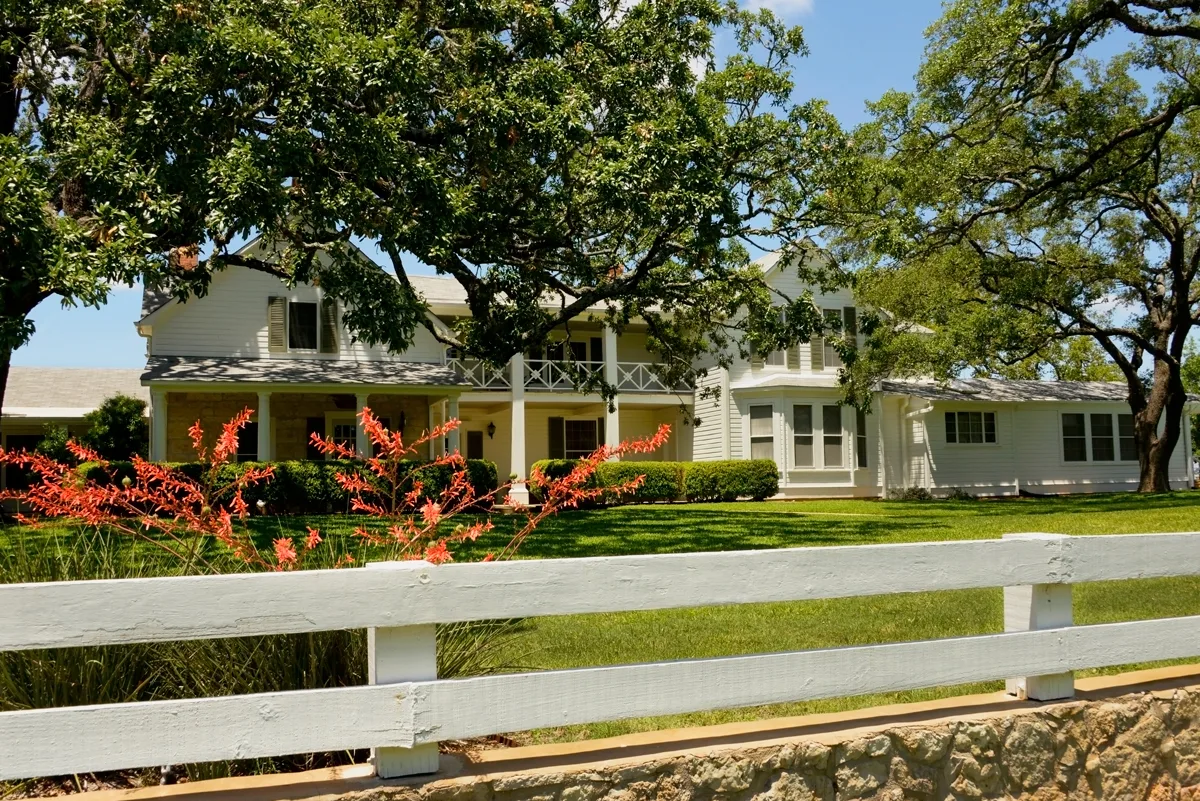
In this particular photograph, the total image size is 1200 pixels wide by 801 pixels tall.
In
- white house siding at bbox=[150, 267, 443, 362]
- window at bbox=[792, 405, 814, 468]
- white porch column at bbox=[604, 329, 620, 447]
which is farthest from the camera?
white porch column at bbox=[604, 329, 620, 447]

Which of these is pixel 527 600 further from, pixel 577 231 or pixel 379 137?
pixel 577 231

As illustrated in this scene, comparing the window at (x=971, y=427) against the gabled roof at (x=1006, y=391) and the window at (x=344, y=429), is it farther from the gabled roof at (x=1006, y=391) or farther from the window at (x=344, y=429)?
the window at (x=344, y=429)

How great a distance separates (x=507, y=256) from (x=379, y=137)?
130 inches

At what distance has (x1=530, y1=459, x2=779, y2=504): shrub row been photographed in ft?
88.0

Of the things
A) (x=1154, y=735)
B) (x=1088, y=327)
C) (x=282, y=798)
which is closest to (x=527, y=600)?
(x=282, y=798)

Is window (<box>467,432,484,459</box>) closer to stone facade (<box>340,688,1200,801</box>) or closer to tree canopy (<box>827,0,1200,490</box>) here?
tree canopy (<box>827,0,1200,490</box>)

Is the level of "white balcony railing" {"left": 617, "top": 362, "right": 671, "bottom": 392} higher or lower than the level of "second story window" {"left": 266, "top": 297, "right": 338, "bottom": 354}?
lower

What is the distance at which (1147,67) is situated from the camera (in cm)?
2300

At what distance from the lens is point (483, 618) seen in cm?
346

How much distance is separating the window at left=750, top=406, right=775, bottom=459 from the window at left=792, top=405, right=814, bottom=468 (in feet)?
2.16

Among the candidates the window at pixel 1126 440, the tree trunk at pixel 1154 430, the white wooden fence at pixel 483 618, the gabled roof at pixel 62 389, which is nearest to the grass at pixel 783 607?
the white wooden fence at pixel 483 618

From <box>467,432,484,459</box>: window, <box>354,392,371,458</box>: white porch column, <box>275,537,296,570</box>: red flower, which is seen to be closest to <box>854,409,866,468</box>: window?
<box>467,432,484,459</box>: window

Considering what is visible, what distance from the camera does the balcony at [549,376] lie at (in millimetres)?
28531

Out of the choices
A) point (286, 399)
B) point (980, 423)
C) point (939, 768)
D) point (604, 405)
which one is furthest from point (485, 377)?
point (939, 768)
